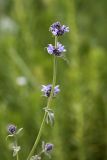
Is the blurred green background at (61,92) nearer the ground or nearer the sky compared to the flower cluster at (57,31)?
nearer the sky

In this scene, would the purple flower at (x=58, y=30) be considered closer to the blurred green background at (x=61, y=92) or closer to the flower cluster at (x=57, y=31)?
the flower cluster at (x=57, y=31)

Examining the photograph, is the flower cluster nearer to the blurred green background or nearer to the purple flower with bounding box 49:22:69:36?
the purple flower with bounding box 49:22:69:36

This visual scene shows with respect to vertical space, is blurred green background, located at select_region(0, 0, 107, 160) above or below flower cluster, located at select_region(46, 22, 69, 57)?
above

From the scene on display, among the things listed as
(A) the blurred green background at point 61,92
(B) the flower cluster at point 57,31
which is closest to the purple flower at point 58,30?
(B) the flower cluster at point 57,31

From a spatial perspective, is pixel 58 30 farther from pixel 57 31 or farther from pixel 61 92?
pixel 61 92

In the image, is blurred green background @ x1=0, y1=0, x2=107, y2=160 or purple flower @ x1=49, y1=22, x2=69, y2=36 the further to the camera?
blurred green background @ x1=0, y1=0, x2=107, y2=160

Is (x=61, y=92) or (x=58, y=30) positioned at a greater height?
Answer: (x=61, y=92)

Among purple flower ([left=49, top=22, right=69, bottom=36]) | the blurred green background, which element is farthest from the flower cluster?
the blurred green background

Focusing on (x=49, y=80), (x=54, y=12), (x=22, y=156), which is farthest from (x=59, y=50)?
(x=54, y=12)

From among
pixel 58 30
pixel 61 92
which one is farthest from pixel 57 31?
Answer: pixel 61 92
